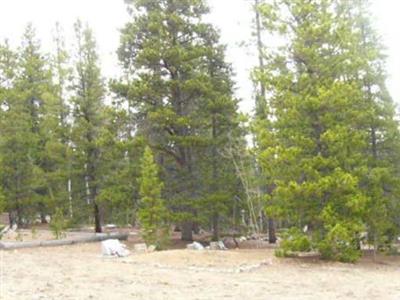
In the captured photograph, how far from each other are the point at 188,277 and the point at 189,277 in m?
0.02

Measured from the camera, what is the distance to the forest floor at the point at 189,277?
911 centimetres

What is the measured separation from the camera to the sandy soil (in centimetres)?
912

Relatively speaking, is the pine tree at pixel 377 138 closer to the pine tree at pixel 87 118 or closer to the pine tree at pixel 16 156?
the pine tree at pixel 87 118

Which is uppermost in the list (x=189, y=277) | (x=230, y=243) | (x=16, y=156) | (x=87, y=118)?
(x=87, y=118)

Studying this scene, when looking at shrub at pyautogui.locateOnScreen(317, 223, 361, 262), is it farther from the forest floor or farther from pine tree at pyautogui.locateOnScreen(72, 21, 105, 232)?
pine tree at pyautogui.locateOnScreen(72, 21, 105, 232)

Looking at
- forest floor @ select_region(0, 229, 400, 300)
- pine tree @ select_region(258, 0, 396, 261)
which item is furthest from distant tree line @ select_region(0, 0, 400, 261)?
forest floor @ select_region(0, 229, 400, 300)

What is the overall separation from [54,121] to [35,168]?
2.72 m

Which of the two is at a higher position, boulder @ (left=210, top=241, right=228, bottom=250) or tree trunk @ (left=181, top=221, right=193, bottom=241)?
Answer: tree trunk @ (left=181, top=221, right=193, bottom=241)

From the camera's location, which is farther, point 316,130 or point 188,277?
point 316,130

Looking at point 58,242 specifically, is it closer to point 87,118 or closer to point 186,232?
point 186,232

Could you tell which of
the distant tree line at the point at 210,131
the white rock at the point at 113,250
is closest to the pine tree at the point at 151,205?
the distant tree line at the point at 210,131

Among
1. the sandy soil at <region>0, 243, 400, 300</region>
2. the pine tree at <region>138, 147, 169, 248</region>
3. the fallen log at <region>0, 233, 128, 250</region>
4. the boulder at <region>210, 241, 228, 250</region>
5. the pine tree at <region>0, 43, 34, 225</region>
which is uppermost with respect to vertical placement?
the pine tree at <region>0, 43, 34, 225</region>

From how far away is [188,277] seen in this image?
11250 millimetres

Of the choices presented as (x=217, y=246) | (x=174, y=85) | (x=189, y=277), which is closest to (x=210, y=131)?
(x=174, y=85)
